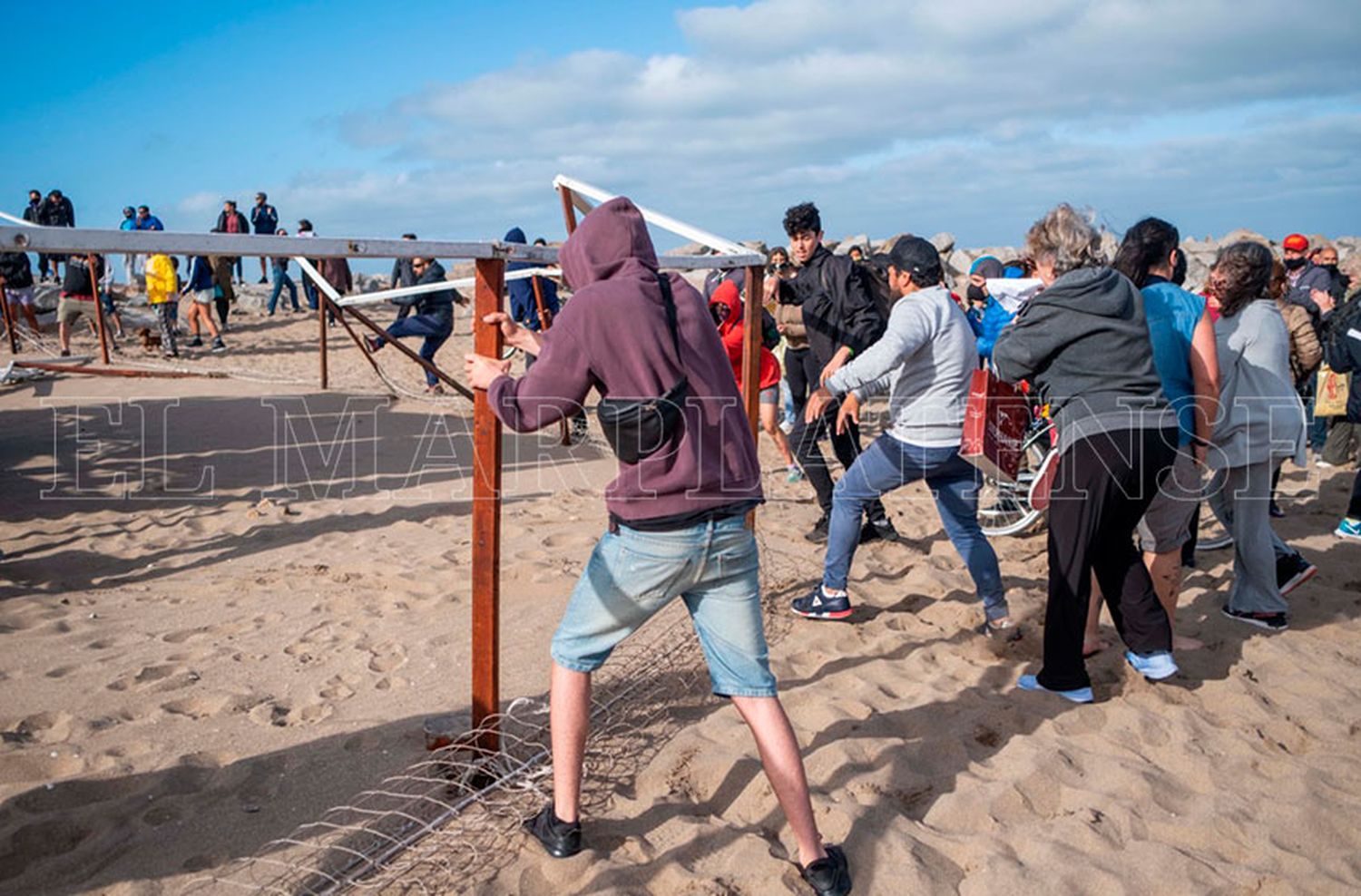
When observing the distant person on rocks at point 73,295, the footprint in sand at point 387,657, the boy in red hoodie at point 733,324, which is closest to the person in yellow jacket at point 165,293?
the distant person on rocks at point 73,295

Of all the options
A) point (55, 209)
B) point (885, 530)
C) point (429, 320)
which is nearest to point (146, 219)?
point (55, 209)

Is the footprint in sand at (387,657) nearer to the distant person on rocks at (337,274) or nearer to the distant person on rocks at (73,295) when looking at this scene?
the distant person on rocks at (73,295)

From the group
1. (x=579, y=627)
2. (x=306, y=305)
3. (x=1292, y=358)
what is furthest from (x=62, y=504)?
(x=306, y=305)

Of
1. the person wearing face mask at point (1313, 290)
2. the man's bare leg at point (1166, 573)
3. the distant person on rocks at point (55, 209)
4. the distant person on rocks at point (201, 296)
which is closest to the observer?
the man's bare leg at point (1166, 573)

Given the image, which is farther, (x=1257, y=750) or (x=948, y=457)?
(x=948, y=457)

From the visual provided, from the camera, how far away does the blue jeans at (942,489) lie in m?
4.50

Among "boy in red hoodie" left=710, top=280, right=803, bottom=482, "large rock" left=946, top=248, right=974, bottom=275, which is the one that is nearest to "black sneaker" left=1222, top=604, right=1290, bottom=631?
"boy in red hoodie" left=710, top=280, right=803, bottom=482

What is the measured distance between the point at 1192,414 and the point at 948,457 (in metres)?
0.99

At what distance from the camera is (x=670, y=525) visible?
8.63 ft

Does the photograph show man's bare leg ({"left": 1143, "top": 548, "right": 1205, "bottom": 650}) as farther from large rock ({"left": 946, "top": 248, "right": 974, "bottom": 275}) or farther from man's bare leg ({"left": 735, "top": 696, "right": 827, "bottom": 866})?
large rock ({"left": 946, "top": 248, "right": 974, "bottom": 275})

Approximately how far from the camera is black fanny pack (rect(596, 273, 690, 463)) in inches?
99.9

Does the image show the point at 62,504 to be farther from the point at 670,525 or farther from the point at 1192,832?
the point at 1192,832

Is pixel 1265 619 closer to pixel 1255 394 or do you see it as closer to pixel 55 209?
pixel 1255 394

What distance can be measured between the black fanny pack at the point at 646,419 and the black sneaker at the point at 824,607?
248 centimetres
